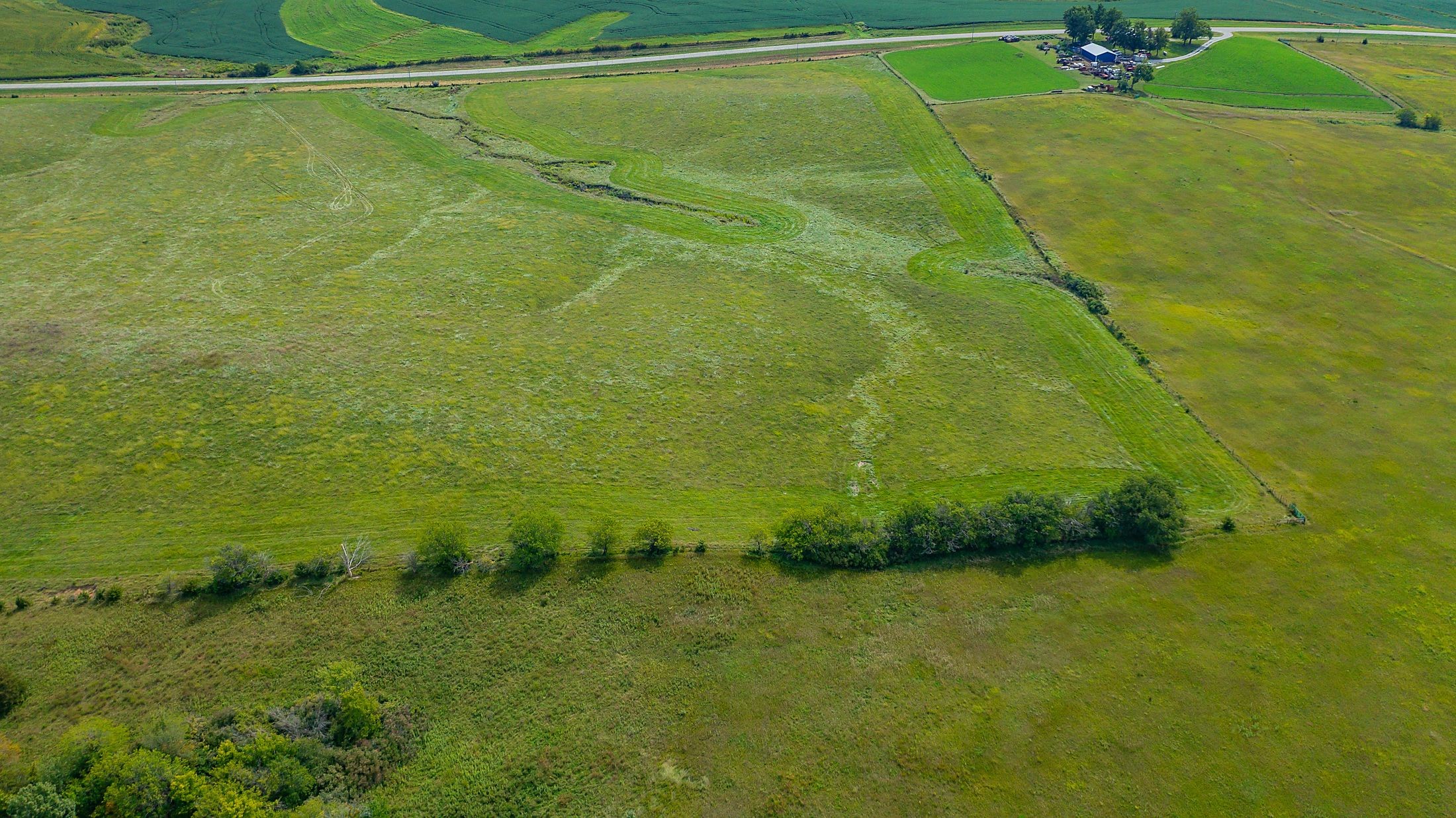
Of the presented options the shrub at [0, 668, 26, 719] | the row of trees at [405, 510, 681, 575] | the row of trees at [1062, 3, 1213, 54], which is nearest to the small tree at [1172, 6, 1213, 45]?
the row of trees at [1062, 3, 1213, 54]

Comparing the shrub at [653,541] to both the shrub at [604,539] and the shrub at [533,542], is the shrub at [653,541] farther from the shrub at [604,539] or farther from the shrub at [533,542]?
the shrub at [533,542]

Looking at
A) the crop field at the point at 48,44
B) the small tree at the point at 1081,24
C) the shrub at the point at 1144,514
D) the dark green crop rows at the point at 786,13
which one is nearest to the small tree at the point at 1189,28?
the small tree at the point at 1081,24

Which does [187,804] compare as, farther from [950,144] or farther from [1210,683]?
[950,144]

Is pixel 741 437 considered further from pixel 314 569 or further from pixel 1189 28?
pixel 1189 28

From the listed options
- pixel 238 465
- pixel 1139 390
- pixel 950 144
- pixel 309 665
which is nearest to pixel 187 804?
pixel 309 665

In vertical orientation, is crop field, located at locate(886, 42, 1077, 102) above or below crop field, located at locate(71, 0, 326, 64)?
below

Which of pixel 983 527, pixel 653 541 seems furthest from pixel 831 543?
pixel 653 541

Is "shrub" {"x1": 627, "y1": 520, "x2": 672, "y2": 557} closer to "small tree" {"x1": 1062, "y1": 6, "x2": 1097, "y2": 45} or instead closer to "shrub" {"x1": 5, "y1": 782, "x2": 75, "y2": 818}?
"shrub" {"x1": 5, "y1": 782, "x2": 75, "y2": 818}
